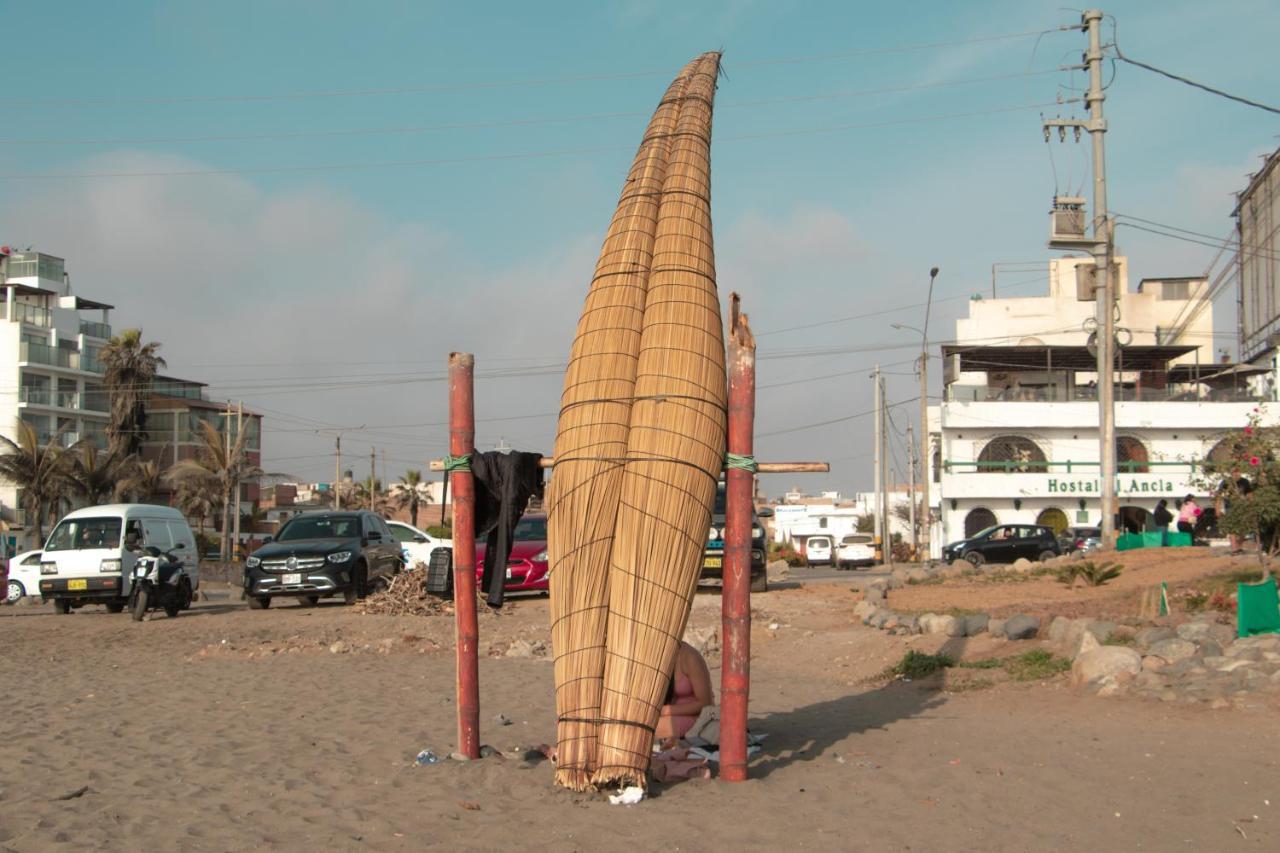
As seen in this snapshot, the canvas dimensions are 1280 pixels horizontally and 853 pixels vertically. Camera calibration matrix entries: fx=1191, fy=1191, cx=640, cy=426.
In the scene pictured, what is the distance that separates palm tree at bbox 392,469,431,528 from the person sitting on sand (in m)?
76.5

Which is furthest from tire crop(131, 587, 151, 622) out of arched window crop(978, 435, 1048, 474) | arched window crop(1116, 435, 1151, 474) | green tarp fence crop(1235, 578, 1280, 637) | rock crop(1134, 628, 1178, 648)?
arched window crop(1116, 435, 1151, 474)

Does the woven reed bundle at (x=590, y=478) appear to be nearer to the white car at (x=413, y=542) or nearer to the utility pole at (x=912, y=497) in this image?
the white car at (x=413, y=542)

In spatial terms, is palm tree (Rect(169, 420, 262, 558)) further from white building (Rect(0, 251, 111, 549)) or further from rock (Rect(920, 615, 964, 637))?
rock (Rect(920, 615, 964, 637))

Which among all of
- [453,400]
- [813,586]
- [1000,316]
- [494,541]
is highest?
[1000,316]

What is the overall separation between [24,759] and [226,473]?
51397 mm

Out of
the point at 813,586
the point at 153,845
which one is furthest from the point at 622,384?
the point at 813,586

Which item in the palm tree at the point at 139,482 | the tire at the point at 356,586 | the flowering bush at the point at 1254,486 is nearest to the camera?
the flowering bush at the point at 1254,486

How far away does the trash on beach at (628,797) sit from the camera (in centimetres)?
626

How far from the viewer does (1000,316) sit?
213ft

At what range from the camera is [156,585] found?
19125mm

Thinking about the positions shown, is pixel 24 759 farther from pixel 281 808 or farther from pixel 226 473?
pixel 226 473

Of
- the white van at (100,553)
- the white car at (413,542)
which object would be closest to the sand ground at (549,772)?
the white van at (100,553)

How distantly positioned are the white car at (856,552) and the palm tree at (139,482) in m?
34.5

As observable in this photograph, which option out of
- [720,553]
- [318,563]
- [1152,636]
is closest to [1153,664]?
[1152,636]
